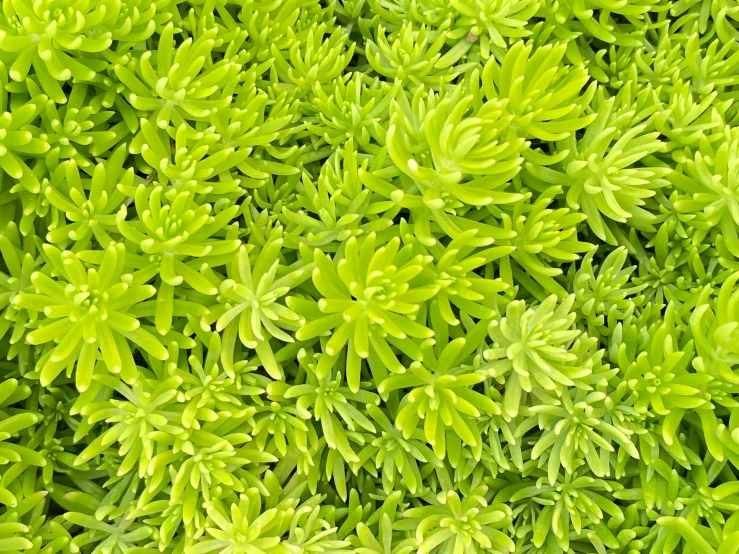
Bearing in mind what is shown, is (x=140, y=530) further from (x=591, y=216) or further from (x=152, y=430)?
(x=591, y=216)

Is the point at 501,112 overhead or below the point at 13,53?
overhead

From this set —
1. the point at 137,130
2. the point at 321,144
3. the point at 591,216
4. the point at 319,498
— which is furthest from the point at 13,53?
the point at 591,216

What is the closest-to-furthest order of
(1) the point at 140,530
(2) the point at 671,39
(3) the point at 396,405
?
(1) the point at 140,530 → (3) the point at 396,405 → (2) the point at 671,39

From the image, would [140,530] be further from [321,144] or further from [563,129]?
[563,129]

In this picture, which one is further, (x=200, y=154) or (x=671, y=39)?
(x=671, y=39)

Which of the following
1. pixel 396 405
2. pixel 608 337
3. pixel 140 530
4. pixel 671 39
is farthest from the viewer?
pixel 671 39

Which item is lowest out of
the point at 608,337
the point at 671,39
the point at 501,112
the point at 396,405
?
the point at 396,405
